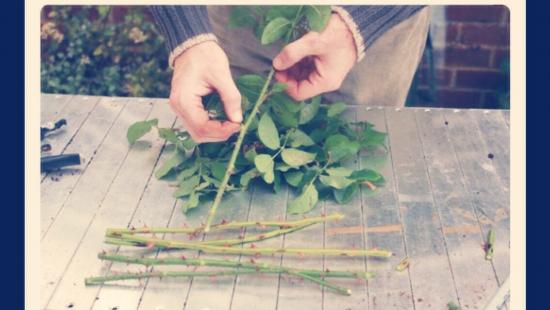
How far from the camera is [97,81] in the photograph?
2531mm

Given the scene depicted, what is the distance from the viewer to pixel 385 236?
1.16 meters

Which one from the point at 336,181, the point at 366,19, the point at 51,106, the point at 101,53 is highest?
the point at 366,19

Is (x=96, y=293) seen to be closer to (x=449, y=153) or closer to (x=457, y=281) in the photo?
(x=457, y=281)

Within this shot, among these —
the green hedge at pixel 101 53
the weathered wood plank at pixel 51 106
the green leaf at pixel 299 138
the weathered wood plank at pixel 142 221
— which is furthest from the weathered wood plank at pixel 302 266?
the green hedge at pixel 101 53

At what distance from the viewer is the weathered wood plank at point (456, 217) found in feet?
3.44

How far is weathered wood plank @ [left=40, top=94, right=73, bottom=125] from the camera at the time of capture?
154cm

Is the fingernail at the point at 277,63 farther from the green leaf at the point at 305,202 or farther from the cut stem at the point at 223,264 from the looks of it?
the cut stem at the point at 223,264

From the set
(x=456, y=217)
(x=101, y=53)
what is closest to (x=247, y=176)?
(x=456, y=217)

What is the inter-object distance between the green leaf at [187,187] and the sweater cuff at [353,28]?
1.15 feet

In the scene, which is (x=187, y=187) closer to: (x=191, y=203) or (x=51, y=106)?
(x=191, y=203)

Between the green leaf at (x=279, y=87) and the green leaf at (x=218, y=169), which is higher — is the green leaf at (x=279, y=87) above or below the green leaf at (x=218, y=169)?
above

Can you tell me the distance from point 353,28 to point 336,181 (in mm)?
261

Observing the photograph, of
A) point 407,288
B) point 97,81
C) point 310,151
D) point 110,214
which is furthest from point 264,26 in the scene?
point 97,81

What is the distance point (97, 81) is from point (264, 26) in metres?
1.37
